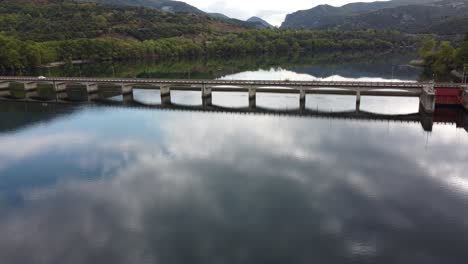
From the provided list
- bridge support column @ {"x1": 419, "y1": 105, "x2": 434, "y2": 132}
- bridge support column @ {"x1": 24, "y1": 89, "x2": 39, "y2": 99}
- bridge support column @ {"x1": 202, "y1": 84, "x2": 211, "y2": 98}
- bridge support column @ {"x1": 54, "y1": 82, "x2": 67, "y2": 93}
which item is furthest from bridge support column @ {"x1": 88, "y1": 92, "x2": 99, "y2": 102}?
bridge support column @ {"x1": 419, "y1": 105, "x2": 434, "y2": 132}

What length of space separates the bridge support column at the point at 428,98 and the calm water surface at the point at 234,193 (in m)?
5.29

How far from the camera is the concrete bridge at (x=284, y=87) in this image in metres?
76.6

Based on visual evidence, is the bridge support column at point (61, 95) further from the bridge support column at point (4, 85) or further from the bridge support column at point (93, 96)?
the bridge support column at point (4, 85)

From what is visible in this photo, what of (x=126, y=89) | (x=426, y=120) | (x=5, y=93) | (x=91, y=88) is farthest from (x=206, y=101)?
(x=5, y=93)

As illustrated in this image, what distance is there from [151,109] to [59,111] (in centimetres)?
2247

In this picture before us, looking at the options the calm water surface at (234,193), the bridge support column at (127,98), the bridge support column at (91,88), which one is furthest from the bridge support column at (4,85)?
the calm water surface at (234,193)

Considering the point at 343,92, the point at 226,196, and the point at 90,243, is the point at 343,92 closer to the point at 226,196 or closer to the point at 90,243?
the point at 226,196

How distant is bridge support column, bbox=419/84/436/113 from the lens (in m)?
70.4

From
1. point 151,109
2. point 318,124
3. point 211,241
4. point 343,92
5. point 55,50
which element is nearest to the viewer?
point 211,241

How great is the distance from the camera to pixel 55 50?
176 meters

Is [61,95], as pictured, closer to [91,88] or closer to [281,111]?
[91,88]

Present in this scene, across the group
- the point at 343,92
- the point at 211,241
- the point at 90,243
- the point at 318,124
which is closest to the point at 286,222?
the point at 211,241

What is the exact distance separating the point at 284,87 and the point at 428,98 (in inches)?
1268

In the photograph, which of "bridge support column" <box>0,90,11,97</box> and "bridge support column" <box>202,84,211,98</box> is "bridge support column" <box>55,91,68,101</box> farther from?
"bridge support column" <box>202,84,211,98</box>
